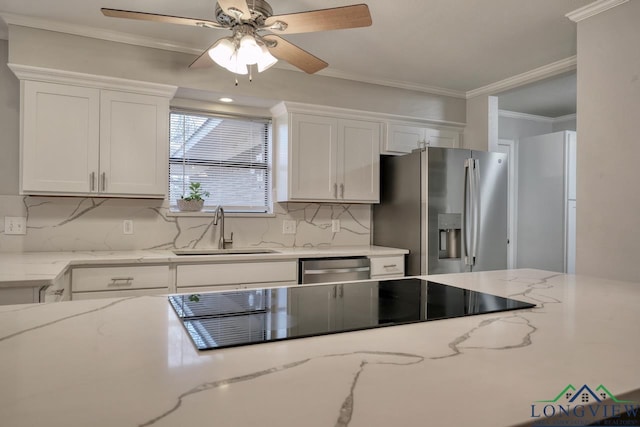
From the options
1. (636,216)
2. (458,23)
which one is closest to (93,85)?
(458,23)

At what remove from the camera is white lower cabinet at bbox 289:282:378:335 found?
100 cm

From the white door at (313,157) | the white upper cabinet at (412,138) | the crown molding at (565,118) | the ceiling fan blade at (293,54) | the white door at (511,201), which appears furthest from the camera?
the crown molding at (565,118)

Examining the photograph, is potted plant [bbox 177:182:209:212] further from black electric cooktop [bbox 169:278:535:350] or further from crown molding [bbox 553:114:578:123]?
crown molding [bbox 553:114:578:123]

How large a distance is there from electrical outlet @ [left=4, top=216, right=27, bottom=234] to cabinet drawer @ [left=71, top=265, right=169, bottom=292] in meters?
0.71

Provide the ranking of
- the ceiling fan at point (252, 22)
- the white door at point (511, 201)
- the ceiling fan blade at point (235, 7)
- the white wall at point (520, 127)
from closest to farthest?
the ceiling fan blade at point (235, 7) → the ceiling fan at point (252, 22) → the white door at point (511, 201) → the white wall at point (520, 127)

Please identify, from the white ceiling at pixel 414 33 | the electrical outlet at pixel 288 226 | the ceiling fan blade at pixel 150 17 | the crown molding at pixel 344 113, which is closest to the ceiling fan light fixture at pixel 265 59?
the ceiling fan blade at pixel 150 17

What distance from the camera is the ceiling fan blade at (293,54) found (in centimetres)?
221

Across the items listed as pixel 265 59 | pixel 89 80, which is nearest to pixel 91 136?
pixel 89 80

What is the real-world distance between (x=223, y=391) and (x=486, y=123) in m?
4.00

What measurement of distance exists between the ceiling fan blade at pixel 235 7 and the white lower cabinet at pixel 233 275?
5.15 ft

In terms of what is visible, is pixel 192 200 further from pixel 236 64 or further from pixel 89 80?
pixel 236 64

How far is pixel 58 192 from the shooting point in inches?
106

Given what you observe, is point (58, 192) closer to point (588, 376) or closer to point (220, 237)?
point (220, 237)

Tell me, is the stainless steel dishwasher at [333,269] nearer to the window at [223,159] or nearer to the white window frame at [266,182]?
the white window frame at [266,182]
